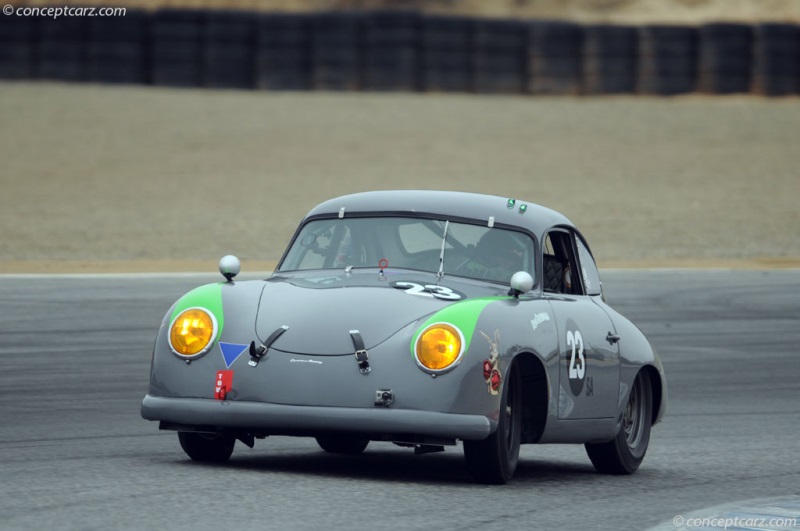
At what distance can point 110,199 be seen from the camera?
80.5ft

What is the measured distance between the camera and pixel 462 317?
6.51 meters

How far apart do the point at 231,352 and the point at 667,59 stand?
24647mm

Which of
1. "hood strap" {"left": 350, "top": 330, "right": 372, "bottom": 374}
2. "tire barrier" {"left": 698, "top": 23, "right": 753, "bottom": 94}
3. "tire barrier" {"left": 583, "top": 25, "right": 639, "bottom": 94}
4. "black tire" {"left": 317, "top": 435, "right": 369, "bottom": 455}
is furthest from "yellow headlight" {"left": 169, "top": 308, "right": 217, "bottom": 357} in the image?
"tire barrier" {"left": 698, "top": 23, "right": 753, "bottom": 94}

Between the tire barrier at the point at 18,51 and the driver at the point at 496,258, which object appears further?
the tire barrier at the point at 18,51

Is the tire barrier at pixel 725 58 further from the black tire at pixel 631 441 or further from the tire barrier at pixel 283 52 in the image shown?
the black tire at pixel 631 441

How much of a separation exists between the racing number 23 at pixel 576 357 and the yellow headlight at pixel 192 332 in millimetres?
1642

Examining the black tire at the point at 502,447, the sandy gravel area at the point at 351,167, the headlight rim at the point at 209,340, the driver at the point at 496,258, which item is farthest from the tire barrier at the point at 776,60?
the headlight rim at the point at 209,340

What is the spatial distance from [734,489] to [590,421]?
76cm

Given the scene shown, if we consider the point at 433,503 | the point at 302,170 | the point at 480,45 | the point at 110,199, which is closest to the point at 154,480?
the point at 433,503

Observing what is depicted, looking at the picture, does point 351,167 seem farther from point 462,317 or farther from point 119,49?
point 462,317

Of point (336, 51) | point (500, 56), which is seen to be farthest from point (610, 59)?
point (336, 51)

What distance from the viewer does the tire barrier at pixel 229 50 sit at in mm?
28312

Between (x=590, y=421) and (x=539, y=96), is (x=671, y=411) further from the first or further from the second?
(x=539, y=96)

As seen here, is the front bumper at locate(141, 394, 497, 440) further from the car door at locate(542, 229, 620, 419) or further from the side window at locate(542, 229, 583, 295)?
the side window at locate(542, 229, 583, 295)
